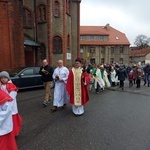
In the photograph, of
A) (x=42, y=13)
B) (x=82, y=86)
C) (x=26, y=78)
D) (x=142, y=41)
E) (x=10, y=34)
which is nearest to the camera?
(x=82, y=86)

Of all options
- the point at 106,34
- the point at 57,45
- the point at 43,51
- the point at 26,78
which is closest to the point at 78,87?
the point at 26,78

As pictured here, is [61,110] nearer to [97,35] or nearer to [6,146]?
[6,146]

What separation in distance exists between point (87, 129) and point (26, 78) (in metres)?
7.65

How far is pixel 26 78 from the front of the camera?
11.8 metres

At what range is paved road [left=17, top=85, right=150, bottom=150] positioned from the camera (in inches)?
164

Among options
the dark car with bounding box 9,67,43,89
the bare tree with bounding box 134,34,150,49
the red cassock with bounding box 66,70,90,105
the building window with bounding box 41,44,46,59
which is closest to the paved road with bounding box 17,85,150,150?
the red cassock with bounding box 66,70,90,105

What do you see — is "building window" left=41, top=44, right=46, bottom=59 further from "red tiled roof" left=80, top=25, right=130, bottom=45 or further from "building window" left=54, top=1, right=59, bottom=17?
"red tiled roof" left=80, top=25, right=130, bottom=45

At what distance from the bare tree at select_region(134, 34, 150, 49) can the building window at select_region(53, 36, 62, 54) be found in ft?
213

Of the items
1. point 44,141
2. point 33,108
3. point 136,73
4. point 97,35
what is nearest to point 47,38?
point 136,73

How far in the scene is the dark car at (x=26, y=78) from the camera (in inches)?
449

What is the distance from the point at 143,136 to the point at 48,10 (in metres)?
19.6

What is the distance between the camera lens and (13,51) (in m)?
15.9

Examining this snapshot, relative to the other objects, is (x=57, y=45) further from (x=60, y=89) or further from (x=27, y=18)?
(x=60, y=89)

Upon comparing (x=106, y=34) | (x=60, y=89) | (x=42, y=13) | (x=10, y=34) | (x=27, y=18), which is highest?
(x=106, y=34)
